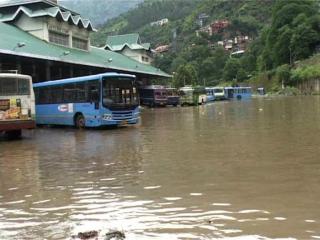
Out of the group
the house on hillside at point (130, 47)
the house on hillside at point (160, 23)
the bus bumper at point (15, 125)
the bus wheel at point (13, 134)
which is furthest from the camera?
the house on hillside at point (160, 23)

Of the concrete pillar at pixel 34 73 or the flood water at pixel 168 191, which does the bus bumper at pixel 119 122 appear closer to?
the flood water at pixel 168 191

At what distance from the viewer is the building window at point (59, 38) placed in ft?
140

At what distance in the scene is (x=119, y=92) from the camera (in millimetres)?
22375

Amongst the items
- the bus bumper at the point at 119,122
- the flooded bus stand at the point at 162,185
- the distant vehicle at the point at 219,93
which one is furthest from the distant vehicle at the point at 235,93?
the flooded bus stand at the point at 162,185

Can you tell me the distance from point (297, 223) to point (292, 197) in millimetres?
1371

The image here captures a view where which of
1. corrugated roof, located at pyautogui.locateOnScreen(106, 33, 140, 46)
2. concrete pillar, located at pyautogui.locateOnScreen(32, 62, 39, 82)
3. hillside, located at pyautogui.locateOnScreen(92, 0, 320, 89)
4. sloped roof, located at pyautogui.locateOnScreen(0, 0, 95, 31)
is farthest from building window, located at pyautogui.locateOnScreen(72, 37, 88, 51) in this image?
hillside, located at pyautogui.locateOnScreen(92, 0, 320, 89)

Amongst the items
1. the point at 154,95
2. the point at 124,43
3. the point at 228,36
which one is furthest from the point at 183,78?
the point at 228,36

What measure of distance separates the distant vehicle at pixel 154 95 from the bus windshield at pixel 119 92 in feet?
96.5

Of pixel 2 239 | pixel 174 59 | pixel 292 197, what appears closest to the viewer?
pixel 2 239

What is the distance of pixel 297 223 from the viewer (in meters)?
6.08

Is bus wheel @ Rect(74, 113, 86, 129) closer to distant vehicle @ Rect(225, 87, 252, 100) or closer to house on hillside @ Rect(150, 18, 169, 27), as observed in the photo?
distant vehicle @ Rect(225, 87, 252, 100)

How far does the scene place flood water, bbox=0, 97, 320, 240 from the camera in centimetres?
613

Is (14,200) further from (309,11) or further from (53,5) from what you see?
(309,11)

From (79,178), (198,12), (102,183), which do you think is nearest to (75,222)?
(102,183)
